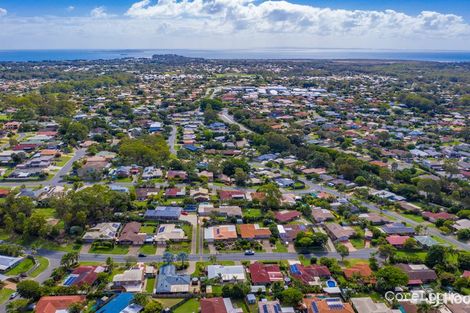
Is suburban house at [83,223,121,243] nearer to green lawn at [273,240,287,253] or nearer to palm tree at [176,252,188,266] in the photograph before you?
palm tree at [176,252,188,266]

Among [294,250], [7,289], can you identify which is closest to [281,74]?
[294,250]

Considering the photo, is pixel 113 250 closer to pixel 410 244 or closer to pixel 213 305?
pixel 213 305

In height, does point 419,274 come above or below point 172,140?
below

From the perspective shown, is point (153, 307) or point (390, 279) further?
point (390, 279)

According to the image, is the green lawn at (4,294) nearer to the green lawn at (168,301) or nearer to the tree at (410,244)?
the green lawn at (168,301)

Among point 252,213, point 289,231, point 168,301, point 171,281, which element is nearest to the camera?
point 168,301

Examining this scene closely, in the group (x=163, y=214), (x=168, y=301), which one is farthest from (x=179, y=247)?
(x=168, y=301)
